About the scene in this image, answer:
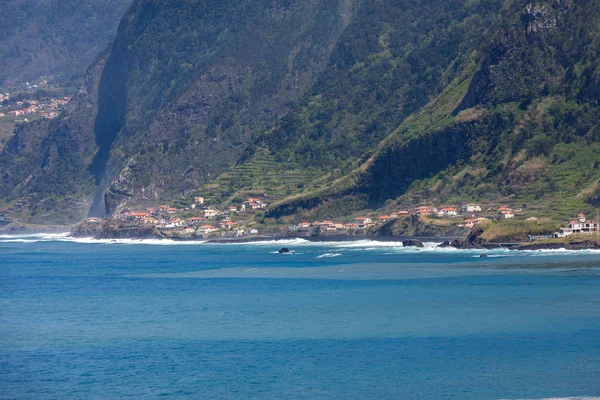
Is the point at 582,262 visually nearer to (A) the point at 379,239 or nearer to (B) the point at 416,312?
(B) the point at 416,312

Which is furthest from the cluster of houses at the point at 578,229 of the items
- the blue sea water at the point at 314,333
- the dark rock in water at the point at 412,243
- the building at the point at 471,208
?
the building at the point at 471,208

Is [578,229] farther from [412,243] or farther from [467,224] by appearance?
[412,243]

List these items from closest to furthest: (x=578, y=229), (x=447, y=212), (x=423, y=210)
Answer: (x=578, y=229) → (x=447, y=212) → (x=423, y=210)

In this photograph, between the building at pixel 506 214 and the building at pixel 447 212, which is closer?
the building at pixel 506 214

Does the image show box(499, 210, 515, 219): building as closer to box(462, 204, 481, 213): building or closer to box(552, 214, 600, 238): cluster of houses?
box(462, 204, 481, 213): building

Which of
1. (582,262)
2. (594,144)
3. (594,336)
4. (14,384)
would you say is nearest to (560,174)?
(594,144)

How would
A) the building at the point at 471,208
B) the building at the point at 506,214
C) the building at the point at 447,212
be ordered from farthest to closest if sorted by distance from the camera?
the building at the point at 447,212 < the building at the point at 471,208 < the building at the point at 506,214

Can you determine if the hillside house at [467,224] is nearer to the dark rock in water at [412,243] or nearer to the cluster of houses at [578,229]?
the dark rock in water at [412,243]

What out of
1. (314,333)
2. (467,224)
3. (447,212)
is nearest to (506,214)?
Answer: (467,224)

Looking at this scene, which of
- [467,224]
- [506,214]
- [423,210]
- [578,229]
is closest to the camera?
[578,229]
